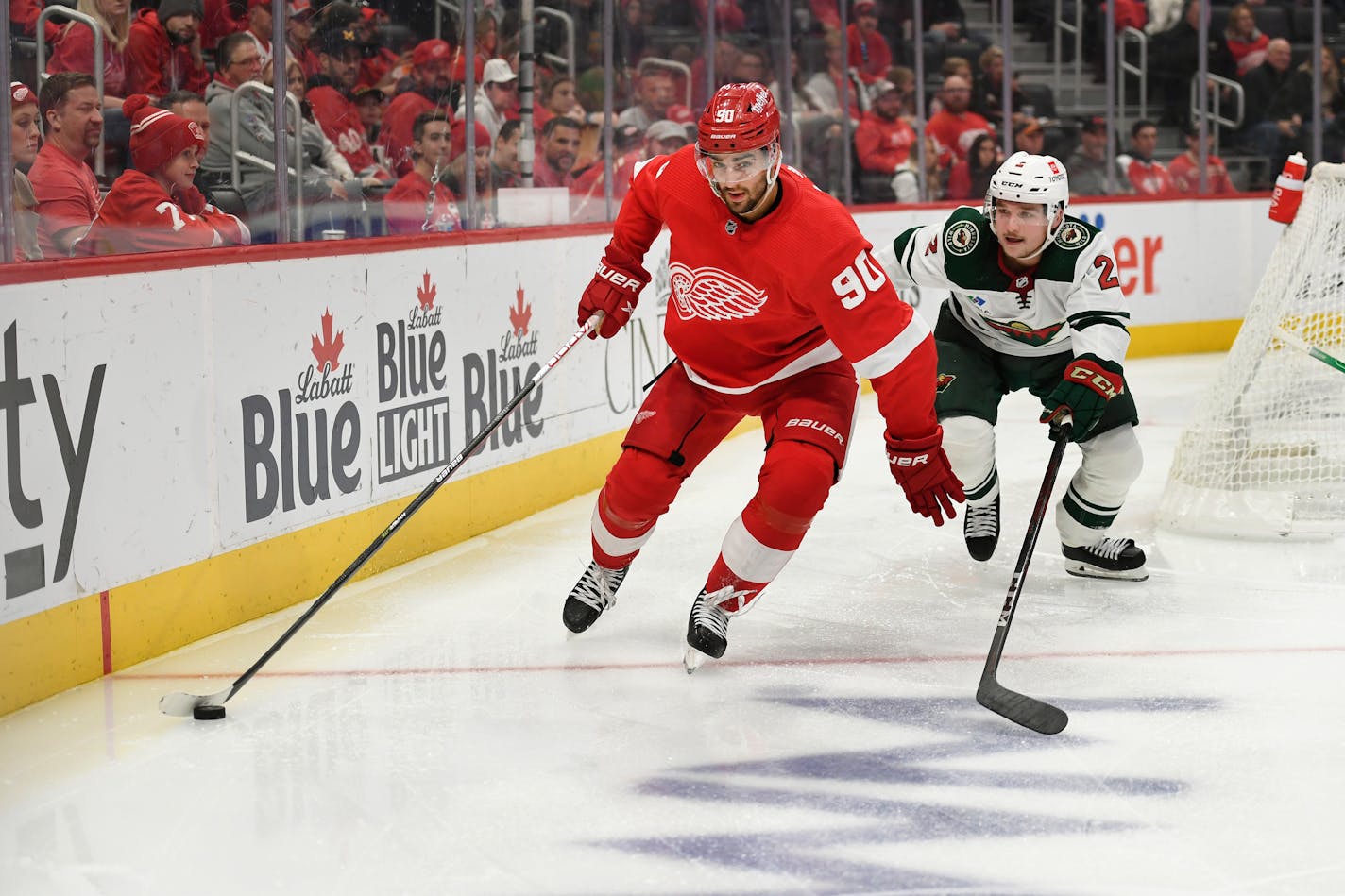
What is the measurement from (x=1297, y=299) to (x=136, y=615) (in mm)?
3292

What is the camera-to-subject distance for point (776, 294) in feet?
10.2

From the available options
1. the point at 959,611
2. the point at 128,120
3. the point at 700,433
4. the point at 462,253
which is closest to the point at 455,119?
the point at 462,253

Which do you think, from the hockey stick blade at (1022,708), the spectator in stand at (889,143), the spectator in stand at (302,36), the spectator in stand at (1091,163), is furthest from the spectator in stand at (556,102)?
the spectator in stand at (1091,163)

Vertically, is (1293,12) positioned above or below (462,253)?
above

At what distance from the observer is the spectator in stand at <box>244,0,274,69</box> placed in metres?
3.81

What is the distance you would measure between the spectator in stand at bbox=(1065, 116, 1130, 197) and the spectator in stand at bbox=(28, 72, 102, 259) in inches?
252

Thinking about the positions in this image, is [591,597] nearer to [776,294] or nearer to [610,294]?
[610,294]

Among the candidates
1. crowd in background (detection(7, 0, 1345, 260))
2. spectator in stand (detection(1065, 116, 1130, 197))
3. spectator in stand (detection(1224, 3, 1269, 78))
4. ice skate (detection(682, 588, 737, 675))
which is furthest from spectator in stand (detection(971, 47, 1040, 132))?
ice skate (detection(682, 588, 737, 675))

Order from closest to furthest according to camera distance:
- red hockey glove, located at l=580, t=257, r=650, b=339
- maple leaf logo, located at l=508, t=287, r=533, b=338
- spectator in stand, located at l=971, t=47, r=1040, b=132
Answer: red hockey glove, located at l=580, t=257, r=650, b=339 < maple leaf logo, located at l=508, t=287, r=533, b=338 < spectator in stand, located at l=971, t=47, r=1040, b=132

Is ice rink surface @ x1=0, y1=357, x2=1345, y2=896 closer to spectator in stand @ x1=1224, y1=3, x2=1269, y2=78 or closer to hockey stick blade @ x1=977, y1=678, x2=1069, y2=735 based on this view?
hockey stick blade @ x1=977, y1=678, x2=1069, y2=735

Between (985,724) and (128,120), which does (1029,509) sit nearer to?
(985,724)

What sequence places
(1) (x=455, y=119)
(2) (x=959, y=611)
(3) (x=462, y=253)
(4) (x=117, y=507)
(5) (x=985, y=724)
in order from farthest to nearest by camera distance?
1. (1) (x=455, y=119)
2. (3) (x=462, y=253)
3. (2) (x=959, y=611)
4. (4) (x=117, y=507)
5. (5) (x=985, y=724)

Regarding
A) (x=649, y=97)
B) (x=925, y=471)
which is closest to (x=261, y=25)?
(x=925, y=471)

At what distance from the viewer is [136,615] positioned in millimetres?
3262
